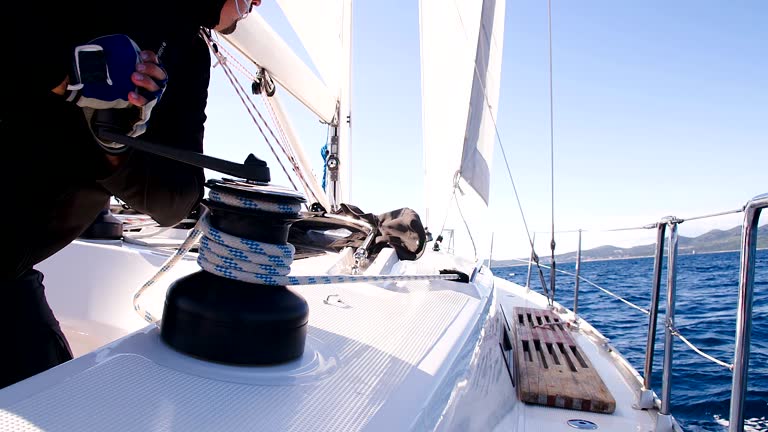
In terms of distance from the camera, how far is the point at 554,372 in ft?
7.32

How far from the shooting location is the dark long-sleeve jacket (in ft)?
2.48

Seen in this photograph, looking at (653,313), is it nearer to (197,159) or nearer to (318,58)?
(197,159)

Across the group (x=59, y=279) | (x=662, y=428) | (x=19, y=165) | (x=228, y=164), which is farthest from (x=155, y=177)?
(x=662, y=428)

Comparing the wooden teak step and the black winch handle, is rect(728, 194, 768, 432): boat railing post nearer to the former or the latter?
the wooden teak step

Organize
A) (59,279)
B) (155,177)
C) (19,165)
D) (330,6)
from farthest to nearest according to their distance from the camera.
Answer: (330,6) < (59,279) < (155,177) < (19,165)

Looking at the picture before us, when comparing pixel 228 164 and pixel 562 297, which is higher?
pixel 228 164

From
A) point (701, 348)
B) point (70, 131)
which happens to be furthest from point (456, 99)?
point (70, 131)

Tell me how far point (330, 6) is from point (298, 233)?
187 cm

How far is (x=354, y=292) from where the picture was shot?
55.7 inches

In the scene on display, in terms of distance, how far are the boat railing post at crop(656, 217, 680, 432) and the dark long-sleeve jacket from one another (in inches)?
61.0

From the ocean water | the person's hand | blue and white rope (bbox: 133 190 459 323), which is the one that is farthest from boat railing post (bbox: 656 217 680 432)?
the person's hand

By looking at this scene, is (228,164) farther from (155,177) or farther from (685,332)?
(685,332)

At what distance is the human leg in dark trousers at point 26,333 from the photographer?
0.97m

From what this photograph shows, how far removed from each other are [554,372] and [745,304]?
1.03 metres
